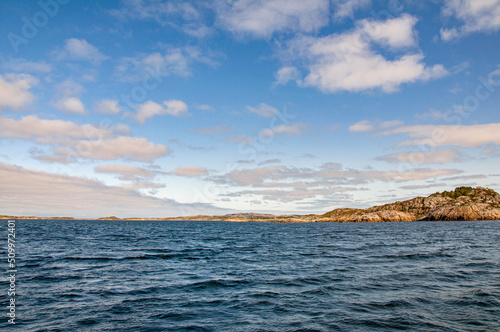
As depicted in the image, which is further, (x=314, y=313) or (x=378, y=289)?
(x=378, y=289)

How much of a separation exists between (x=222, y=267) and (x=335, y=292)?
43.5 ft

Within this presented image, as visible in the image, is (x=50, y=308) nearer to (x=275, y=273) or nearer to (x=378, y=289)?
(x=275, y=273)

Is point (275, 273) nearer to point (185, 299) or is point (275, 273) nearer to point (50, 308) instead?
point (185, 299)

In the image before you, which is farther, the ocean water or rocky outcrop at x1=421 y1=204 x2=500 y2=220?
rocky outcrop at x1=421 y1=204 x2=500 y2=220

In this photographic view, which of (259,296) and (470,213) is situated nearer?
(259,296)

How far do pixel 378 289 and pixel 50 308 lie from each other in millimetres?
19799

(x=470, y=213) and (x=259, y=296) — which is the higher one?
(x=259, y=296)

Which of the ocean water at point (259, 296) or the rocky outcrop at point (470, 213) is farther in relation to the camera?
the rocky outcrop at point (470, 213)

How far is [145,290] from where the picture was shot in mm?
19891

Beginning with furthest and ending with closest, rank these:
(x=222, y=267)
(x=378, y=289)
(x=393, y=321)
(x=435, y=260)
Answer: (x=435, y=260) → (x=222, y=267) → (x=378, y=289) → (x=393, y=321)

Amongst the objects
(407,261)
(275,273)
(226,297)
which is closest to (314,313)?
(226,297)

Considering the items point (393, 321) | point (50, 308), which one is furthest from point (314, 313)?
point (50, 308)

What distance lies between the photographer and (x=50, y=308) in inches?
625

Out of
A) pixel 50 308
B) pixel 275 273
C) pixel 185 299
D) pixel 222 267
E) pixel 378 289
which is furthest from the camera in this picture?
pixel 222 267
